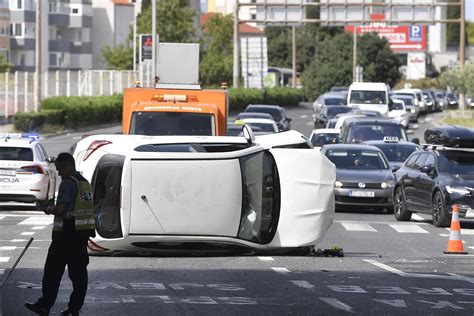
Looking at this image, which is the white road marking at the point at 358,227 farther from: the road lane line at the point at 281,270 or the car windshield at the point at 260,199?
the road lane line at the point at 281,270

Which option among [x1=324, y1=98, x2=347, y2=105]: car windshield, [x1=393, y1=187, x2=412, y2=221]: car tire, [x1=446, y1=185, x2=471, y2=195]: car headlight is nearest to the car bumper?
[x1=393, y1=187, x2=412, y2=221]: car tire

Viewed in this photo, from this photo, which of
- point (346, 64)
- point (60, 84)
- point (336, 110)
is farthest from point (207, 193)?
point (346, 64)

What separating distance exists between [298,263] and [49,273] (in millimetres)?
6090

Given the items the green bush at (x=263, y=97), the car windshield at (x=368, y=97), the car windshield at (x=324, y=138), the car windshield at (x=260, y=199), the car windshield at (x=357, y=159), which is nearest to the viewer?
the car windshield at (x=260, y=199)

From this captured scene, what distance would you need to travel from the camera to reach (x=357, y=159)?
3016 cm

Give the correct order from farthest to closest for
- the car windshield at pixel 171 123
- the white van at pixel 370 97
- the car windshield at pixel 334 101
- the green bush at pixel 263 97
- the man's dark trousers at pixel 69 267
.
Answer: the green bush at pixel 263 97 < the car windshield at pixel 334 101 < the white van at pixel 370 97 < the car windshield at pixel 171 123 < the man's dark trousers at pixel 69 267

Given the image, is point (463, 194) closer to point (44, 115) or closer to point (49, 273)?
point (49, 273)

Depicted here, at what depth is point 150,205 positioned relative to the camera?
17.7 m

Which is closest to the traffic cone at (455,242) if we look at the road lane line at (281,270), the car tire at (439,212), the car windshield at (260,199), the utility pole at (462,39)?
the car windshield at (260,199)

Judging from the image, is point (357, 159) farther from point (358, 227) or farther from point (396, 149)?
point (358, 227)

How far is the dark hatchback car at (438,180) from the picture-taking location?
24562mm

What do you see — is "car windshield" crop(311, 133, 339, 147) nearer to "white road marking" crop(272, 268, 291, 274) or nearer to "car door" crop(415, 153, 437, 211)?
"car door" crop(415, 153, 437, 211)

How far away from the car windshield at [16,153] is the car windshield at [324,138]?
11808mm

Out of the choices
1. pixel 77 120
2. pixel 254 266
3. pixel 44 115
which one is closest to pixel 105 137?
pixel 254 266
